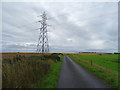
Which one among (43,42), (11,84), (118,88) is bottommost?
(118,88)

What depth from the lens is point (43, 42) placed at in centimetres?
2612

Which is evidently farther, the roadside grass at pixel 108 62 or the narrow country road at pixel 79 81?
the roadside grass at pixel 108 62

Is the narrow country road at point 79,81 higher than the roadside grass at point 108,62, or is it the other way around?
the narrow country road at point 79,81

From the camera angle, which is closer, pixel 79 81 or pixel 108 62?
pixel 79 81

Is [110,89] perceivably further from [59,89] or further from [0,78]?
[0,78]

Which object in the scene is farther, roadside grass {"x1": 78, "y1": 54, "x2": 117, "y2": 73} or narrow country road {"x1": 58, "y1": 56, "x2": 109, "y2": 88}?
roadside grass {"x1": 78, "y1": 54, "x2": 117, "y2": 73}

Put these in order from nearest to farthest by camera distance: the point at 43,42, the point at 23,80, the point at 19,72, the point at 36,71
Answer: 1. the point at 23,80
2. the point at 19,72
3. the point at 36,71
4. the point at 43,42

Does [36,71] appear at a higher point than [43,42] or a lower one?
lower

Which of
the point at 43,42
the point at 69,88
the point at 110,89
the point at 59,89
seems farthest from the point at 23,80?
the point at 43,42

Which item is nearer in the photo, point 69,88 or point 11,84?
point 11,84

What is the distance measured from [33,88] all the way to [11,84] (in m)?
1.38

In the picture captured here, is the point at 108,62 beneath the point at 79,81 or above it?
beneath

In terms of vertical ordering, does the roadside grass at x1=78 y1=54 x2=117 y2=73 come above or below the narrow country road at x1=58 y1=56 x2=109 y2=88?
below

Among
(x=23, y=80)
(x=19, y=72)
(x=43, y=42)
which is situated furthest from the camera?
(x=43, y=42)
